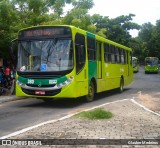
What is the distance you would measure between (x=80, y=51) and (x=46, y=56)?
136cm

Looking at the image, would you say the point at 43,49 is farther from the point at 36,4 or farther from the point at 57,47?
the point at 36,4

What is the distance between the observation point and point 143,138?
7355 millimetres

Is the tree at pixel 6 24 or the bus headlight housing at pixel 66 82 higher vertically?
the tree at pixel 6 24

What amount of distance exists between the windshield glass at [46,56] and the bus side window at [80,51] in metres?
0.39

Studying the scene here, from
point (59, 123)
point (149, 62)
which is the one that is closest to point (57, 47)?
point (59, 123)

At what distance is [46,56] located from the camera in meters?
13.0

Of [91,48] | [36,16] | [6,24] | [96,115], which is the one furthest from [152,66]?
[96,115]

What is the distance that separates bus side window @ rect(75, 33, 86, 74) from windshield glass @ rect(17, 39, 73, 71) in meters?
0.39

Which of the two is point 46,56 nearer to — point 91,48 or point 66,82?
point 66,82

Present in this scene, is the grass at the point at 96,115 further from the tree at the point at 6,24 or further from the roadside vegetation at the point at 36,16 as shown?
the tree at the point at 6,24

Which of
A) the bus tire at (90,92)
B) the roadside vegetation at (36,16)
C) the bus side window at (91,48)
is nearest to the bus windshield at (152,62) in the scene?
the roadside vegetation at (36,16)

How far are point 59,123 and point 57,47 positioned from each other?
472 cm

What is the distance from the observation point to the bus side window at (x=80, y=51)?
13242mm

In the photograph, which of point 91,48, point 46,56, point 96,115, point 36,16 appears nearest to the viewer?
point 96,115
